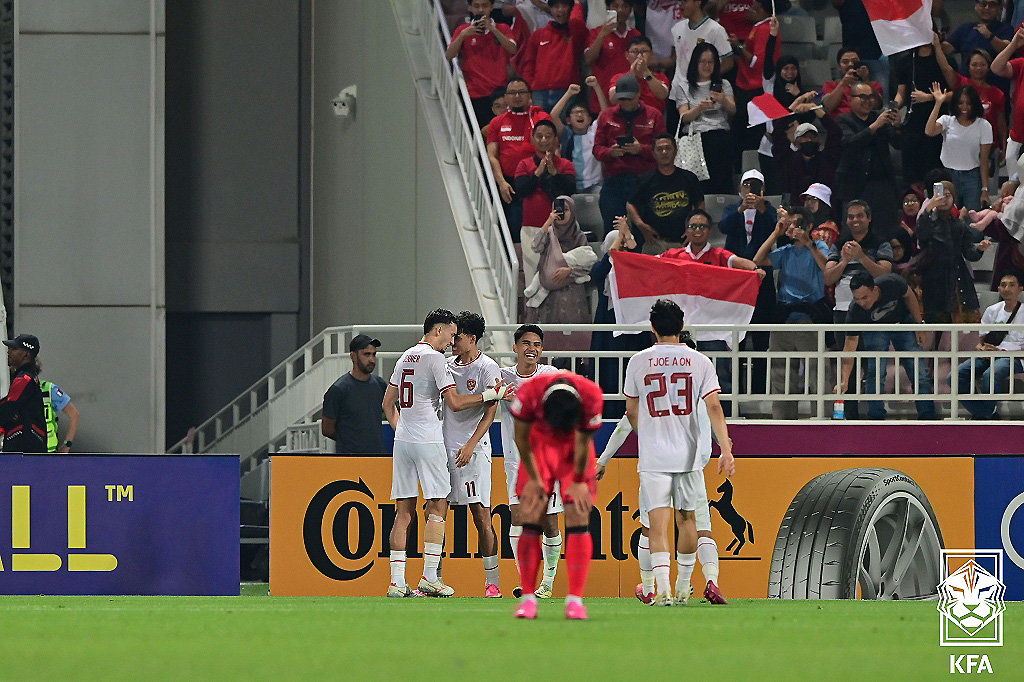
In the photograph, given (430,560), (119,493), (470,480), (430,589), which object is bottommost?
(430,589)

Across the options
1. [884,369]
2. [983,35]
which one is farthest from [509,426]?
[983,35]

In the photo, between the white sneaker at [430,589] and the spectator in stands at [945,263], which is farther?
the spectator in stands at [945,263]

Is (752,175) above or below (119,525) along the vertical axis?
above

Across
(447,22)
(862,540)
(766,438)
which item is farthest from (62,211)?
(862,540)

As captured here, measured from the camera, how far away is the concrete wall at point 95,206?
24.9 metres

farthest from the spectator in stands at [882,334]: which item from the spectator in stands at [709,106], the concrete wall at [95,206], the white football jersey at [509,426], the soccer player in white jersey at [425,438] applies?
the concrete wall at [95,206]

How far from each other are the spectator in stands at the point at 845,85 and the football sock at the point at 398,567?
8246mm

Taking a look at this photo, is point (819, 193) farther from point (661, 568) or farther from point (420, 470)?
point (661, 568)

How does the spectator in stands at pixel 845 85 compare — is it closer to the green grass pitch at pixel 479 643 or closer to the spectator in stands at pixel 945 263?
the spectator in stands at pixel 945 263

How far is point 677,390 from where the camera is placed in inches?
462

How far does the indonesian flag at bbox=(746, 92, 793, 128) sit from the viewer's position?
19250 mm

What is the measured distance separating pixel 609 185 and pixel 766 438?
3.17 m

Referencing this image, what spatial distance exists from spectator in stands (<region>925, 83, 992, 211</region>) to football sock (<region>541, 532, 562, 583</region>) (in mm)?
7701

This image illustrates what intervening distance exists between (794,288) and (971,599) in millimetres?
7207
